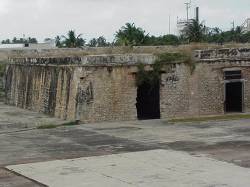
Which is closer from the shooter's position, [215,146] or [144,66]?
[215,146]

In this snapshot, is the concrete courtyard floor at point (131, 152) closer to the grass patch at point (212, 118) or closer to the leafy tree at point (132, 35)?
the grass patch at point (212, 118)

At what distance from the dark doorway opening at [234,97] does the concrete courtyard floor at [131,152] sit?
137 inches

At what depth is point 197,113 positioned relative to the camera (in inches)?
939

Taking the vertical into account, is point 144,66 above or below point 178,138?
above

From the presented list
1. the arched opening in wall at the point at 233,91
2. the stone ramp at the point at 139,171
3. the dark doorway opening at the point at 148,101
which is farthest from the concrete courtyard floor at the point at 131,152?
the arched opening in wall at the point at 233,91

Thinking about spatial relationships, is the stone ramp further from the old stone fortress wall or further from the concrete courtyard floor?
the old stone fortress wall

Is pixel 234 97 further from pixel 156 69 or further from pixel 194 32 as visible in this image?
pixel 194 32

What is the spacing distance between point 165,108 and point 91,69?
3.61 m

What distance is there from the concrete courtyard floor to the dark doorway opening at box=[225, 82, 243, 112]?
3.49 meters

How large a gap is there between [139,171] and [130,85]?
393 inches

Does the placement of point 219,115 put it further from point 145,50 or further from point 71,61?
point 71,61

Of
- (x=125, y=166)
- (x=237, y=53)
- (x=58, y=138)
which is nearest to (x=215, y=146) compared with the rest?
(x=125, y=166)

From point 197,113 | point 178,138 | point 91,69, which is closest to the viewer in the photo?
point 178,138

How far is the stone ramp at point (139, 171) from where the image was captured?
1161cm
